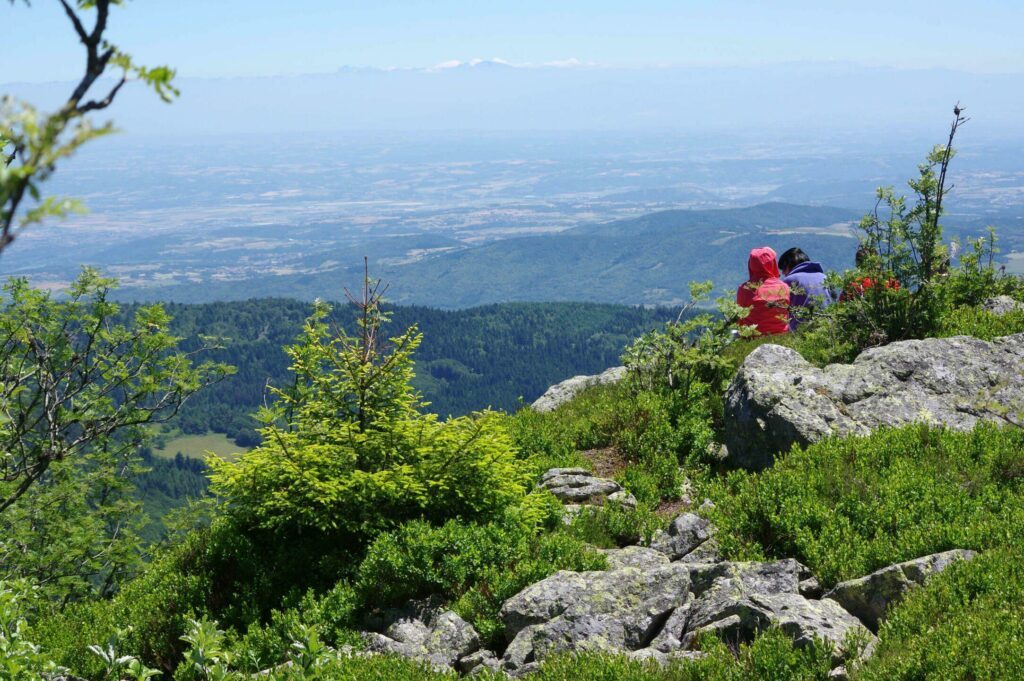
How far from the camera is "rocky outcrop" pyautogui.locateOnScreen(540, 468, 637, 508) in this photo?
9.83 metres

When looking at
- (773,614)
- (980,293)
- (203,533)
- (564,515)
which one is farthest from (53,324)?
(980,293)

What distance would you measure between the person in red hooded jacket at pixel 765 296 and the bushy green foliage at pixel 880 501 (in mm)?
6217

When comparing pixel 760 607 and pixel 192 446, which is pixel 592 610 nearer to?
pixel 760 607

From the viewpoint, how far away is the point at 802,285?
15.1m

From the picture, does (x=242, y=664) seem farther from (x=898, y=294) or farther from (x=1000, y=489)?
(x=898, y=294)

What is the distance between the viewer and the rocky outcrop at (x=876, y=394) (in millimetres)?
9961

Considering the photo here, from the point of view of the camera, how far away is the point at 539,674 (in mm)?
6191

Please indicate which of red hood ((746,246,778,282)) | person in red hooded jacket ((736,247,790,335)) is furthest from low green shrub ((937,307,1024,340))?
red hood ((746,246,778,282))

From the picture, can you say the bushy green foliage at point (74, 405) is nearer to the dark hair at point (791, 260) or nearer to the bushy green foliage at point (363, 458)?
the bushy green foliage at point (363, 458)

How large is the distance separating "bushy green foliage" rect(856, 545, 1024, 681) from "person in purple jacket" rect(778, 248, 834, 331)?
26.7 feet

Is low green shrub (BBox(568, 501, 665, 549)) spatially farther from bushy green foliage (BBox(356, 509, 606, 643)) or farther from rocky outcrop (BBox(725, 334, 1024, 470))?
rocky outcrop (BBox(725, 334, 1024, 470))

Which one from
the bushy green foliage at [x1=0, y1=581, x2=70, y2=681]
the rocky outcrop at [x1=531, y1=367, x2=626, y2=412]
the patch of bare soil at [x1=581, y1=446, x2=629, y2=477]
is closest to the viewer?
the bushy green foliage at [x1=0, y1=581, x2=70, y2=681]

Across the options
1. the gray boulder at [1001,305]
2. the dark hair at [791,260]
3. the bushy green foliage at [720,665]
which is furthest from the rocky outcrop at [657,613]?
the dark hair at [791,260]

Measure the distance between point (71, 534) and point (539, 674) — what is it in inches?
551
